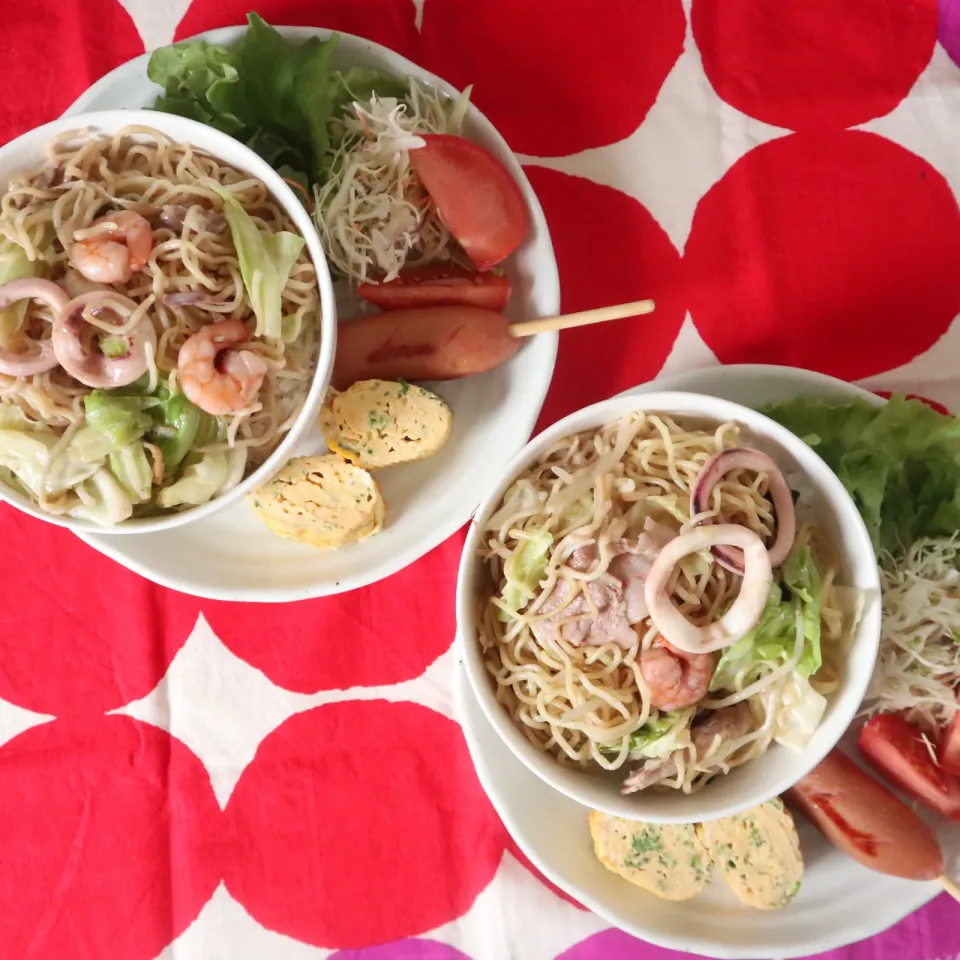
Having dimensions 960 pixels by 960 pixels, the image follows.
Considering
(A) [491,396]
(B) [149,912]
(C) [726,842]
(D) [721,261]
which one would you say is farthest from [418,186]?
(B) [149,912]

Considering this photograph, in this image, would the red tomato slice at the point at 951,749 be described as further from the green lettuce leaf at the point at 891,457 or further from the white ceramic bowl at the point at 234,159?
the white ceramic bowl at the point at 234,159

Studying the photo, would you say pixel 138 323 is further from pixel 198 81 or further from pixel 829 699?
pixel 829 699

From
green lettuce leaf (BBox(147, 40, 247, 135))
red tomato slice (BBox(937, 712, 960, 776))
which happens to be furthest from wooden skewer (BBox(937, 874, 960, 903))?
green lettuce leaf (BBox(147, 40, 247, 135))

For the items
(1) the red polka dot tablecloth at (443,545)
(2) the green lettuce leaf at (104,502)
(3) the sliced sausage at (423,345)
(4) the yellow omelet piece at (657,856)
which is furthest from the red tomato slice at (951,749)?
(2) the green lettuce leaf at (104,502)

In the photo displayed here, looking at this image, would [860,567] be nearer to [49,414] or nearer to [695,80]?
[695,80]

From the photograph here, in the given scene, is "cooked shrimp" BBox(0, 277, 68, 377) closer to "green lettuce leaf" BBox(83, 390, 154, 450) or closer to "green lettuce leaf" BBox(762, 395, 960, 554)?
"green lettuce leaf" BBox(83, 390, 154, 450)

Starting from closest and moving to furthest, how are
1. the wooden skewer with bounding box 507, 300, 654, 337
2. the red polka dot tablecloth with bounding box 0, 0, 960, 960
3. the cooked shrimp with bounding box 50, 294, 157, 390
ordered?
the cooked shrimp with bounding box 50, 294, 157, 390 < the wooden skewer with bounding box 507, 300, 654, 337 < the red polka dot tablecloth with bounding box 0, 0, 960, 960
